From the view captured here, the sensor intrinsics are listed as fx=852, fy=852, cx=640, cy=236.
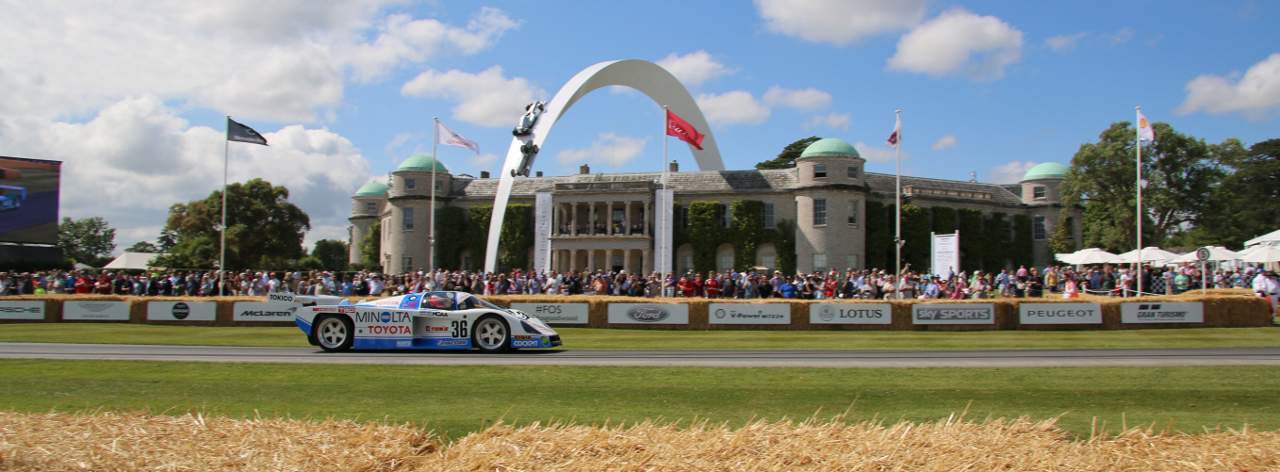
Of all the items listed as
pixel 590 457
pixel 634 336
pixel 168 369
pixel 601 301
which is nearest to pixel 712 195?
pixel 601 301

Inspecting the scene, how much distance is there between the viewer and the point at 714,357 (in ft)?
56.2

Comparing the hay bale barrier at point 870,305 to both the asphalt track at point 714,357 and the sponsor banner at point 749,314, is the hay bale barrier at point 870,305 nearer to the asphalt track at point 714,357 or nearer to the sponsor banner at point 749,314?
the sponsor banner at point 749,314

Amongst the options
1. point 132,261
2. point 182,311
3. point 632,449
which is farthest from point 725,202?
point 132,261

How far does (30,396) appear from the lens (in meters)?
11.3

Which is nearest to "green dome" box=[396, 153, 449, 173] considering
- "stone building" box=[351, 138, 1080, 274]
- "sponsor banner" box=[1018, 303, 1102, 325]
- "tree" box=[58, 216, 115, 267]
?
"stone building" box=[351, 138, 1080, 274]

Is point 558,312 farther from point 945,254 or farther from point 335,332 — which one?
point 945,254

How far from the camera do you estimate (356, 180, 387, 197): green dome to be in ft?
304

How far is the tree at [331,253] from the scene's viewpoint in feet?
388

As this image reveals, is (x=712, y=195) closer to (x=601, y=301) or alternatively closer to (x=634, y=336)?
(x=601, y=301)

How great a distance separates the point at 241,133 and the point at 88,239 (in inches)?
5603

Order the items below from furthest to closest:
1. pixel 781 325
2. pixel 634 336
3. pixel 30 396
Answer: pixel 781 325
pixel 634 336
pixel 30 396

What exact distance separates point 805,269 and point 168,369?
56.1 metres

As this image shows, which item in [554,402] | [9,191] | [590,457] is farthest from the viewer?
[9,191]

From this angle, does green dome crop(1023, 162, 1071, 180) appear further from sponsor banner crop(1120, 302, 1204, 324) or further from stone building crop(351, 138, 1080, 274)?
sponsor banner crop(1120, 302, 1204, 324)
